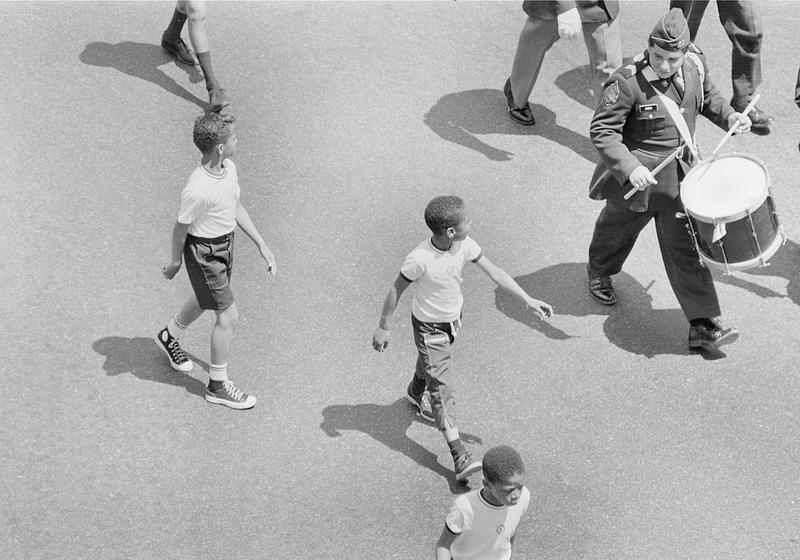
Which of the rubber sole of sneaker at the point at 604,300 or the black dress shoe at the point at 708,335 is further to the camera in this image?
the rubber sole of sneaker at the point at 604,300

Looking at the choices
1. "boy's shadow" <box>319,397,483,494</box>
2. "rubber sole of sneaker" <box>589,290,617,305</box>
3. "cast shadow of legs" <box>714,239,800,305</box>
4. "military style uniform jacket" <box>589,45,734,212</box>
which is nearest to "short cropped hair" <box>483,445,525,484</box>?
"boy's shadow" <box>319,397,483,494</box>

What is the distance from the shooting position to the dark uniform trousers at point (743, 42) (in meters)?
8.55

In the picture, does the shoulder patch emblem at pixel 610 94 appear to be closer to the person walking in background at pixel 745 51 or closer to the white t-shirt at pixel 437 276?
the white t-shirt at pixel 437 276

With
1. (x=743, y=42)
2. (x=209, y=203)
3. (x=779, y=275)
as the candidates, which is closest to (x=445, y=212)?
(x=209, y=203)

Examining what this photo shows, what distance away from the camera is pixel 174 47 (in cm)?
916

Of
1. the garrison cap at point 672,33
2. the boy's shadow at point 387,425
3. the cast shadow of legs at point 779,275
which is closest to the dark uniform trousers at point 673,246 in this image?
the cast shadow of legs at point 779,275

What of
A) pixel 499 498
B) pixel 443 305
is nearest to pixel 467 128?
pixel 443 305

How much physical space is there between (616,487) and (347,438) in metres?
1.51

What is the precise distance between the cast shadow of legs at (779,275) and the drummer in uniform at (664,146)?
1.90ft

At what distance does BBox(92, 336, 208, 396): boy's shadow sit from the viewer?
6.76m

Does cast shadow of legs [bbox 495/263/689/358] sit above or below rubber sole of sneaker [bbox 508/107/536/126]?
below

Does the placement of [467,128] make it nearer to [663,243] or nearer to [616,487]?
[663,243]

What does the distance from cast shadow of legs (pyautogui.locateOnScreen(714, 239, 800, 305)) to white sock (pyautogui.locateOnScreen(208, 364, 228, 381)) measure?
3363 mm

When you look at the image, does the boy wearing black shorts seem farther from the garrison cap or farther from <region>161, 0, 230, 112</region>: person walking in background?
the garrison cap
